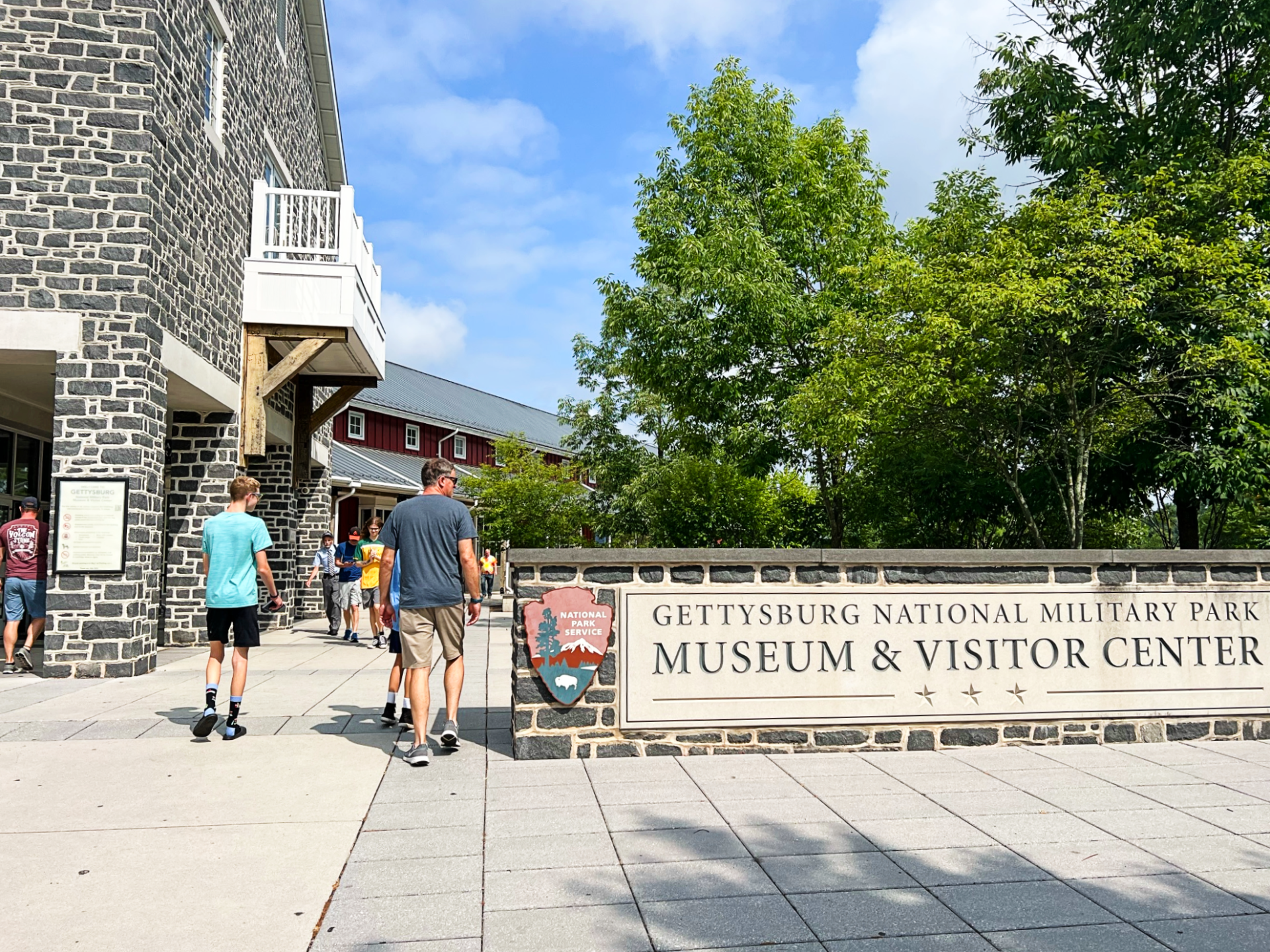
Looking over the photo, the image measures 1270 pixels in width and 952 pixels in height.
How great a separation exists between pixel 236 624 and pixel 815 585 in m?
3.95

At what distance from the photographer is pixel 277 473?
1762 cm

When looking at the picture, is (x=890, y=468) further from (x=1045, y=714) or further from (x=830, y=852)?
(x=830, y=852)

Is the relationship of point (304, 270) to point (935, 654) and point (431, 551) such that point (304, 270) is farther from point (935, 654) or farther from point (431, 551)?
point (935, 654)

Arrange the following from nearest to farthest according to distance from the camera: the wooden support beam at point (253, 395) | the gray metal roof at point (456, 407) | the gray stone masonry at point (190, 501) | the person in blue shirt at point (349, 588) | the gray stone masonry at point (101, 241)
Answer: the gray stone masonry at point (101, 241)
the gray stone masonry at point (190, 501)
the wooden support beam at point (253, 395)
the person in blue shirt at point (349, 588)
the gray metal roof at point (456, 407)

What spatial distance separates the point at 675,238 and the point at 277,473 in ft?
31.3

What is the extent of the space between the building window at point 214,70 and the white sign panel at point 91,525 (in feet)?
16.8

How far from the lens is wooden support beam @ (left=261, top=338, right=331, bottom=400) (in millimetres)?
13828

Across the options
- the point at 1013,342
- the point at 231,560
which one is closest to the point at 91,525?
the point at 231,560

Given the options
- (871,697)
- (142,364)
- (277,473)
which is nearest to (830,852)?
(871,697)

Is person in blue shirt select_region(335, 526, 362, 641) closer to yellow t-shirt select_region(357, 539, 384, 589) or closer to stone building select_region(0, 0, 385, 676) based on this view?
yellow t-shirt select_region(357, 539, 384, 589)

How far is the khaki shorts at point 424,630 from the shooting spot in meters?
6.11

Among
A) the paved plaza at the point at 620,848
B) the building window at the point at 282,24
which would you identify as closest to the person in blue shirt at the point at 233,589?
the paved plaza at the point at 620,848

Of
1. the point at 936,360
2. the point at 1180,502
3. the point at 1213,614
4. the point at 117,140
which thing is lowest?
the point at 1213,614

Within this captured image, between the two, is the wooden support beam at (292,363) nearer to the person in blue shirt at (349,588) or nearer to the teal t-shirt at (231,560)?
the person in blue shirt at (349,588)
